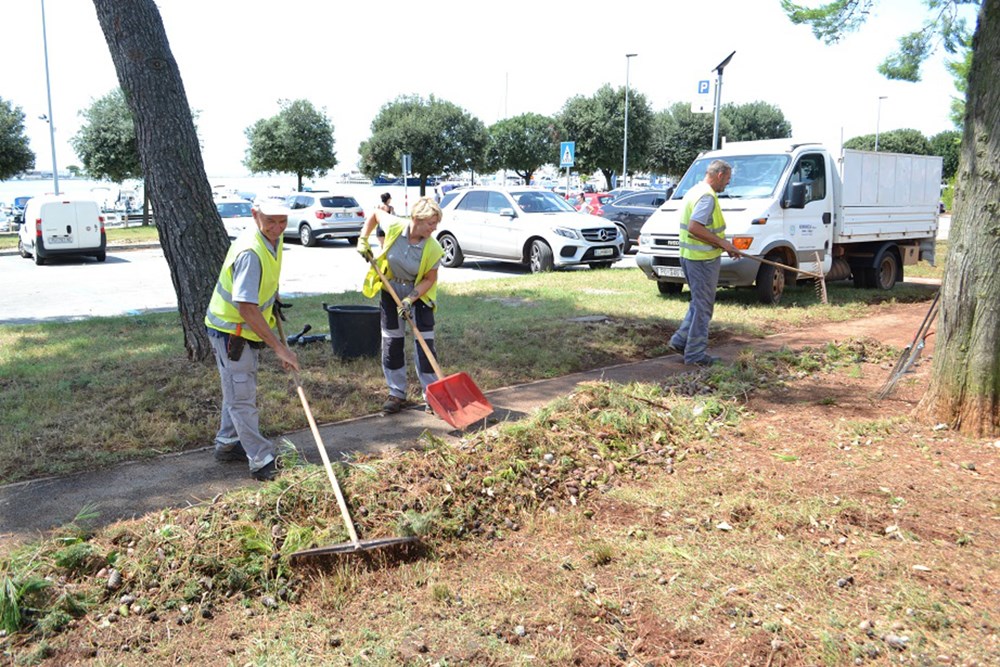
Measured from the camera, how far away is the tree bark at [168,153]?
717cm

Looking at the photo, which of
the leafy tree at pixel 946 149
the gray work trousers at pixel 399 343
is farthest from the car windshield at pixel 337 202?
the leafy tree at pixel 946 149

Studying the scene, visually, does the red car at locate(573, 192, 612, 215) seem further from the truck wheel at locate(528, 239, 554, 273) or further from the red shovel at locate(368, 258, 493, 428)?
the red shovel at locate(368, 258, 493, 428)

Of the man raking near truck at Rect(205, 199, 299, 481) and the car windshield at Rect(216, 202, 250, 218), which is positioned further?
the car windshield at Rect(216, 202, 250, 218)

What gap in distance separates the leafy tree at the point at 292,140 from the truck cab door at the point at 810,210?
34297mm

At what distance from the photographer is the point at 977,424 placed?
5363mm

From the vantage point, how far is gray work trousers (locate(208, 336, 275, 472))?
15.8 feet

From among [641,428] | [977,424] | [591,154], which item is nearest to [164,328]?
[641,428]

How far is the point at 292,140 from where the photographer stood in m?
41.9

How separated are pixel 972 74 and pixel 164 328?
27.8ft

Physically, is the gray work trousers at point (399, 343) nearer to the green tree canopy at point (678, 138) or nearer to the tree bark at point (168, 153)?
the tree bark at point (168, 153)

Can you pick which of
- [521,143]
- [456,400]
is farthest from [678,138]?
[456,400]

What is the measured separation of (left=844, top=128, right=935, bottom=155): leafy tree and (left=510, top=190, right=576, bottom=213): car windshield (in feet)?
200

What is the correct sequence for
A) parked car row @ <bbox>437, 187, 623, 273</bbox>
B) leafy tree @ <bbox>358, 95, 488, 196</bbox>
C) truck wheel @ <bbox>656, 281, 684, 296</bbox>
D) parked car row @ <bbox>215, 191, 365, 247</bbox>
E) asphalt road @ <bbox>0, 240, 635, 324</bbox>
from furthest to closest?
leafy tree @ <bbox>358, 95, 488, 196</bbox> < parked car row @ <bbox>215, 191, 365, 247</bbox> < parked car row @ <bbox>437, 187, 623, 273</bbox> < asphalt road @ <bbox>0, 240, 635, 324</bbox> < truck wheel @ <bbox>656, 281, 684, 296</bbox>

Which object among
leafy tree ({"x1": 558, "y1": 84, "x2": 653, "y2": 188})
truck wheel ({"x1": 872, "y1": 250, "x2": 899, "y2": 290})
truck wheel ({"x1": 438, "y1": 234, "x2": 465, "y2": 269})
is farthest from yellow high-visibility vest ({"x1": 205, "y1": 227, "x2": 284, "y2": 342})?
leafy tree ({"x1": 558, "y1": 84, "x2": 653, "y2": 188})
